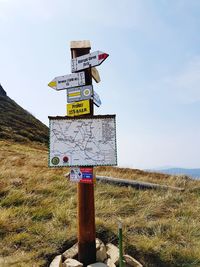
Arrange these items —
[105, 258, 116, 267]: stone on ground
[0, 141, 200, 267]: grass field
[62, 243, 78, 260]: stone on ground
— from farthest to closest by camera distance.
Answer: [0, 141, 200, 267]: grass field
[62, 243, 78, 260]: stone on ground
[105, 258, 116, 267]: stone on ground

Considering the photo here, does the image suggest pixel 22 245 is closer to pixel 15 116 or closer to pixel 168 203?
pixel 168 203

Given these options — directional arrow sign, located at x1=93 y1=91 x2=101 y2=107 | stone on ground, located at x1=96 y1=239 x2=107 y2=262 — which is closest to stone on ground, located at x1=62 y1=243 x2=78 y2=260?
stone on ground, located at x1=96 y1=239 x2=107 y2=262

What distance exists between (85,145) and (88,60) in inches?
55.0

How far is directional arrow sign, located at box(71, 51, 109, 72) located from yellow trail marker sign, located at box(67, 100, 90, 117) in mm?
574

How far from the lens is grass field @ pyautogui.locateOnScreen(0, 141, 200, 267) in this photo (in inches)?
207

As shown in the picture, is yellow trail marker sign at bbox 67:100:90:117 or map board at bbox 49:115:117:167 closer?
map board at bbox 49:115:117:167

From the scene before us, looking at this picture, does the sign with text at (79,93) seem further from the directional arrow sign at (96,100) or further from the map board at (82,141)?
the map board at (82,141)

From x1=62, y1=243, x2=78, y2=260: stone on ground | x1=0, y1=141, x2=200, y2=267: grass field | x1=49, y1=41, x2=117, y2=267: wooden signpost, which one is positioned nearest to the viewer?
x1=49, y1=41, x2=117, y2=267: wooden signpost

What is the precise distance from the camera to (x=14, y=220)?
19.9 feet

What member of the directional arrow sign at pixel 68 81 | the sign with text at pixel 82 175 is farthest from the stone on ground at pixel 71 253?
the directional arrow sign at pixel 68 81

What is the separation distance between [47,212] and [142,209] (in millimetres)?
2274

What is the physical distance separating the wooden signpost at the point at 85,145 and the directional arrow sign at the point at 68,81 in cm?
2

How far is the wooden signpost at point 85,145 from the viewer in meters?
5.00

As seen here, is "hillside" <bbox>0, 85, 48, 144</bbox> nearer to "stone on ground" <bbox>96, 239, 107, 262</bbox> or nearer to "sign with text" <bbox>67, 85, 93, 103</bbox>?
"sign with text" <bbox>67, 85, 93, 103</bbox>
